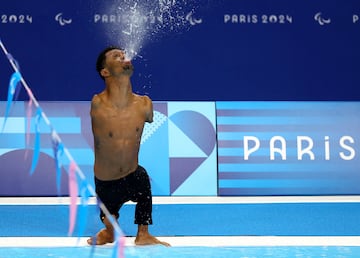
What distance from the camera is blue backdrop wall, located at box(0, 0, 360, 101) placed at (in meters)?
7.32

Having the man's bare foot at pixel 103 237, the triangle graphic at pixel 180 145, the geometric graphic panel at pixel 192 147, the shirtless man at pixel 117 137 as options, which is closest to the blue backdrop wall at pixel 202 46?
the geometric graphic panel at pixel 192 147

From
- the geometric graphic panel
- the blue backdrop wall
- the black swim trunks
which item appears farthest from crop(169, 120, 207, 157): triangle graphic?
the black swim trunks

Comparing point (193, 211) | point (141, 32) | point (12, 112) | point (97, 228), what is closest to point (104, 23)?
point (141, 32)

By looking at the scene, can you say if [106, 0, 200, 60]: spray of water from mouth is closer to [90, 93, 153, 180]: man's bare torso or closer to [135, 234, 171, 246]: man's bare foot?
[90, 93, 153, 180]: man's bare torso

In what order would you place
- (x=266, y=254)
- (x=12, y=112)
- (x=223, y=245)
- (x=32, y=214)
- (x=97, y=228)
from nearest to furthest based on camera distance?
(x=266, y=254) → (x=223, y=245) → (x=97, y=228) → (x=32, y=214) → (x=12, y=112)

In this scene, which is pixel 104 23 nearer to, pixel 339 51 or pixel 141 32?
pixel 141 32

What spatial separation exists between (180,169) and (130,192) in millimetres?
2458

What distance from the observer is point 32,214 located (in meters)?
4.97

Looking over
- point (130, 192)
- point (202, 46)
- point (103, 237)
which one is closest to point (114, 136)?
point (130, 192)

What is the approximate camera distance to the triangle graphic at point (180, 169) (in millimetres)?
6160

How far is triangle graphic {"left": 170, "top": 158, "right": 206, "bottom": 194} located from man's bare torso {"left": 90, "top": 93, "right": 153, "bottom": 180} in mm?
2460

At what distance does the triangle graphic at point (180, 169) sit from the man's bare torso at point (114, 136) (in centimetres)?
246

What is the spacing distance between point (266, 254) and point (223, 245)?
0.33m

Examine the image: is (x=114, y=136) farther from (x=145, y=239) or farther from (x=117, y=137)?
(x=145, y=239)
